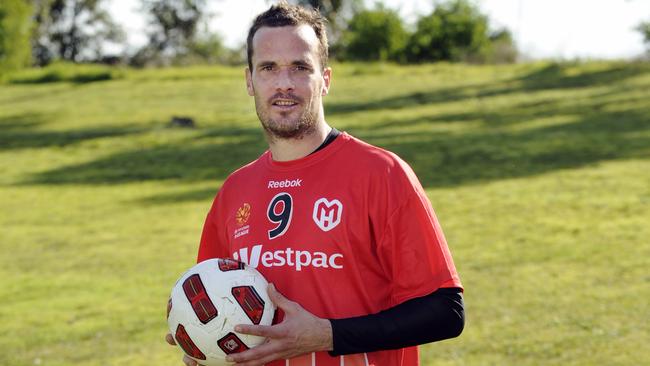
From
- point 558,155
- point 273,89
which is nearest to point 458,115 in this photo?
point 558,155

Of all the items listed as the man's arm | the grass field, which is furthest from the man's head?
the grass field

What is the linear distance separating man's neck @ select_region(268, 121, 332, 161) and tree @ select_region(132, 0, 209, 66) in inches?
3342

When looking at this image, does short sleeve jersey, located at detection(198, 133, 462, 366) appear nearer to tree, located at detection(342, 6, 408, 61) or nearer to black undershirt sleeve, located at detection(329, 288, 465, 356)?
black undershirt sleeve, located at detection(329, 288, 465, 356)

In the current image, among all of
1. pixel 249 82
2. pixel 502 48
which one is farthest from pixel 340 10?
pixel 249 82

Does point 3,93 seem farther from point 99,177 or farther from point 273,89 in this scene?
point 273,89

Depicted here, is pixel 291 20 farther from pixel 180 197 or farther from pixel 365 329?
pixel 180 197

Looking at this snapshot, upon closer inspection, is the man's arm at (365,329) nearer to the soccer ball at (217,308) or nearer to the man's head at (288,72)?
the soccer ball at (217,308)

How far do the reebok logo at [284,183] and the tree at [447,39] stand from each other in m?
61.4

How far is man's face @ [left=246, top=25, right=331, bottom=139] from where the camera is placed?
4.02 metres

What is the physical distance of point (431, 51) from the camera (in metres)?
66.0

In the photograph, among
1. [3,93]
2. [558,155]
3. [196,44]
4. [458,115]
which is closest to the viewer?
[558,155]

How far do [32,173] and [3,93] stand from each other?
20223mm

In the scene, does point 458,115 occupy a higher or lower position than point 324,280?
lower

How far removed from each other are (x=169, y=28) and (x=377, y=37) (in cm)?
3029
